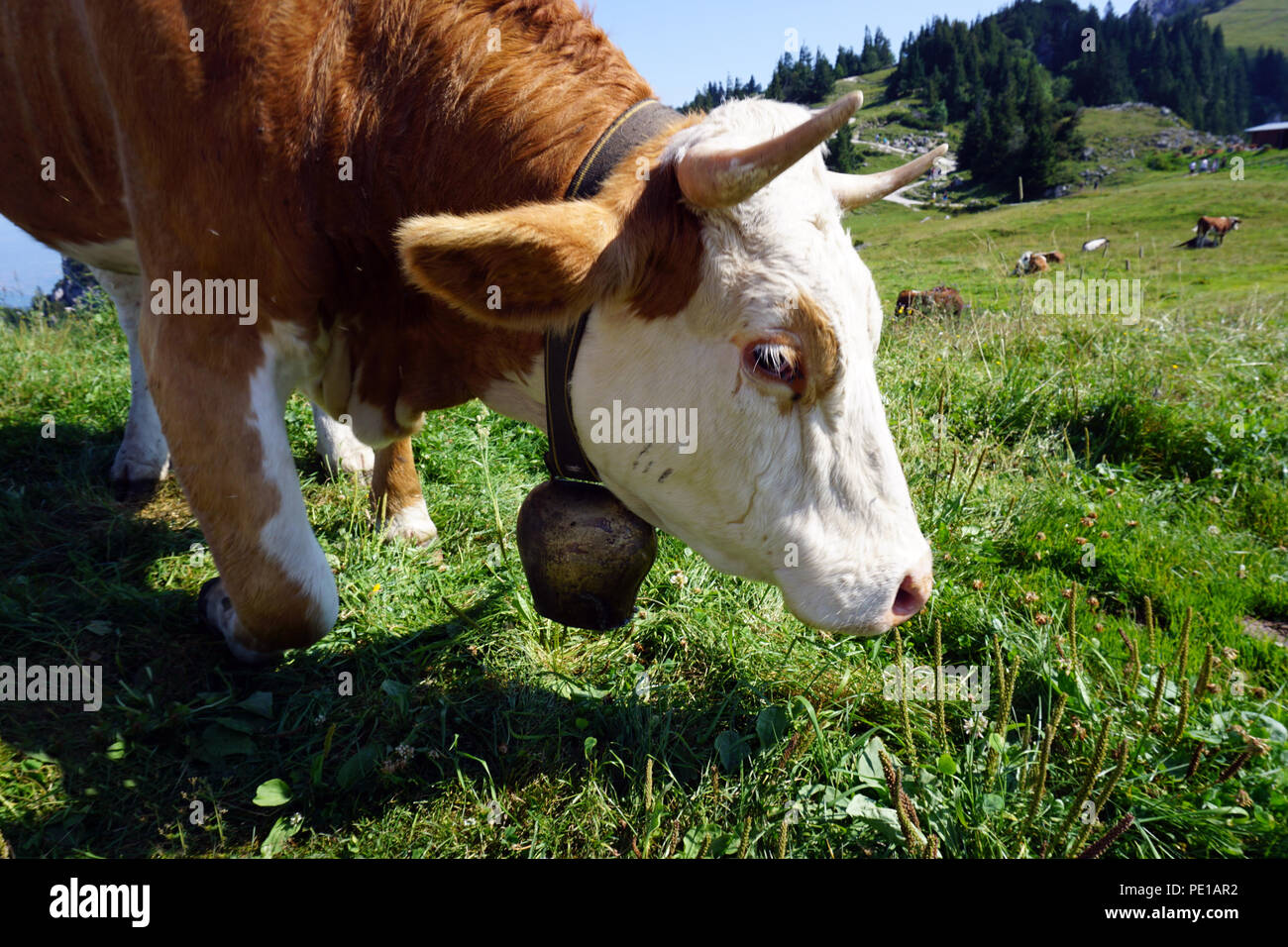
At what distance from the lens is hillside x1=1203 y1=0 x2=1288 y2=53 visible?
Result: 140750mm

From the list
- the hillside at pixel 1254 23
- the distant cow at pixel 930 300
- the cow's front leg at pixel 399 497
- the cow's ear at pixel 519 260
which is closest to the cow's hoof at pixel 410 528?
the cow's front leg at pixel 399 497

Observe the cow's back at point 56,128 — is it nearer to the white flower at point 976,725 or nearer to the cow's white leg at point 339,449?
the cow's white leg at point 339,449

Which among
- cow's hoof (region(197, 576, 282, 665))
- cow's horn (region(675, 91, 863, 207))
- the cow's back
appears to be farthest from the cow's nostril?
the cow's back

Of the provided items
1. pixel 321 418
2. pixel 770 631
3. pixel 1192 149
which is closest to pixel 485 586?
pixel 770 631

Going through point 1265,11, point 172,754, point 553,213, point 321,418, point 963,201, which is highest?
point 1265,11

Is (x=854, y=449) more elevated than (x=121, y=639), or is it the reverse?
(x=854, y=449)

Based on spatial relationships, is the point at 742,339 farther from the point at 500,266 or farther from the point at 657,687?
the point at 657,687

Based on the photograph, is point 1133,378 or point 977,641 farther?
point 1133,378

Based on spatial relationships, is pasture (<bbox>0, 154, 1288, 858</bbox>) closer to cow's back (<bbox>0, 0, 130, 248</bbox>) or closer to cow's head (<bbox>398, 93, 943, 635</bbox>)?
cow's head (<bbox>398, 93, 943, 635</bbox>)

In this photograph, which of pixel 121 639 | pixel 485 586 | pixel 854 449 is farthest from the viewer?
pixel 485 586

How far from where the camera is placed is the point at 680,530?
Result: 250cm

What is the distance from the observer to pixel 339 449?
4258mm

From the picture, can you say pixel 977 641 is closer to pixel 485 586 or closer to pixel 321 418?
pixel 485 586

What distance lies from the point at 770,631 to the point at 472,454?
7.24ft
